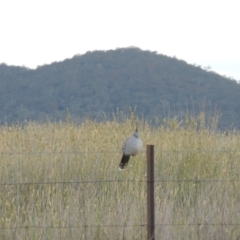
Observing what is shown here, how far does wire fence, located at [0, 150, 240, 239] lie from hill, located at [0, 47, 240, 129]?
1475 centimetres

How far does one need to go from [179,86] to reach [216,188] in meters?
27.4

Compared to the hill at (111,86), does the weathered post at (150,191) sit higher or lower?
lower

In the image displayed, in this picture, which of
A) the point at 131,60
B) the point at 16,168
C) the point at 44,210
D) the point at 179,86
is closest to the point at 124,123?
the point at 16,168

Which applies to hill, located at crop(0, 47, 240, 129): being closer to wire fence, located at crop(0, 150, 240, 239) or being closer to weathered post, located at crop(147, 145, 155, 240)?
wire fence, located at crop(0, 150, 240, 239)

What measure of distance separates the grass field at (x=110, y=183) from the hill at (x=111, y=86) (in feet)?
45.3

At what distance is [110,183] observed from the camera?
808cm

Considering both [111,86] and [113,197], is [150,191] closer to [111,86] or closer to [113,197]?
[113,197]

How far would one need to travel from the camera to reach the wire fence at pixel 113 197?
638cm

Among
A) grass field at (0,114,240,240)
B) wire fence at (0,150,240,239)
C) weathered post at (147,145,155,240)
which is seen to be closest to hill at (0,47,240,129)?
grass field at (0,114,240,240)

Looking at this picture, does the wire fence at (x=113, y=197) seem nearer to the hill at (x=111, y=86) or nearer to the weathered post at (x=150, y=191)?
the weathered post at (x=150, y=191)

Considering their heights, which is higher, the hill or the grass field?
the hill

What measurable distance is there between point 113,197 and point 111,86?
90.4 feet

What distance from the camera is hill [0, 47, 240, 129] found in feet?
94.1

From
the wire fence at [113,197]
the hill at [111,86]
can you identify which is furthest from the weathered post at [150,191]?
the hill at [111,86]
